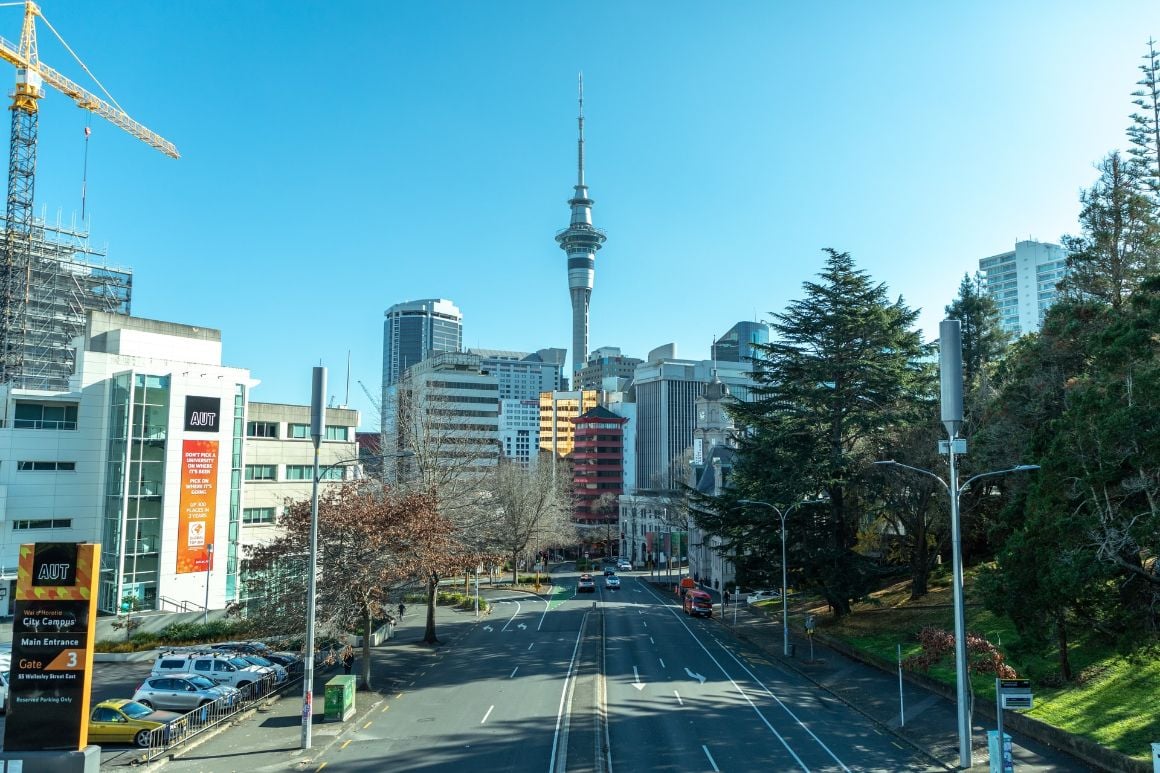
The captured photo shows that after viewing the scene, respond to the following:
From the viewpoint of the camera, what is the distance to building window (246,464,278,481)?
61.4 meters

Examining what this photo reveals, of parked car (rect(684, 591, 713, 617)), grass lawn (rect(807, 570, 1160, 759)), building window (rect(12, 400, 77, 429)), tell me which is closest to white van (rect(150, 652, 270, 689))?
building window (rect(12, 400, 77, 429))

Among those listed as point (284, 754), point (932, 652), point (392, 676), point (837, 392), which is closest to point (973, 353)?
point (837, 392)

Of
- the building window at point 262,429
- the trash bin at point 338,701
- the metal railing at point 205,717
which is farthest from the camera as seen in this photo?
the building window at point 262,429

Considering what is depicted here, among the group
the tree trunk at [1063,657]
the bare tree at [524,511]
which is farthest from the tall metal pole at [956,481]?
the bare tree at [524,511]

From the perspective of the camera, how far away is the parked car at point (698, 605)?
59.1 meters

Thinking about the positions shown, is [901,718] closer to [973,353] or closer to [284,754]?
[284,754]

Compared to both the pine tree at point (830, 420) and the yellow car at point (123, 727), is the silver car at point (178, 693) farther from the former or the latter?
the pine tree at point (830, 420)

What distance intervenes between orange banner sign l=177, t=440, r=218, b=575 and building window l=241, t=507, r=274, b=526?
9973 mm

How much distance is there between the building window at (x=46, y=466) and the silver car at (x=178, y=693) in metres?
23.6

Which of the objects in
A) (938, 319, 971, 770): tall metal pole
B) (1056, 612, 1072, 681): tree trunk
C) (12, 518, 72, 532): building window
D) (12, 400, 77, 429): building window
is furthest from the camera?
(12, 400, 77, 429): building window

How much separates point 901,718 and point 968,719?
16.4 ft

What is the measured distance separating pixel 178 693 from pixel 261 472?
116ft

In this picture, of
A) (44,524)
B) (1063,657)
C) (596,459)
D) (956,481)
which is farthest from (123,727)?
(596,459)

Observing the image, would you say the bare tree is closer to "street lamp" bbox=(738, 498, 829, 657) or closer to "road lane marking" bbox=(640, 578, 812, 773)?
"road lane marking" bbox=(640, 578, 812, 773)
